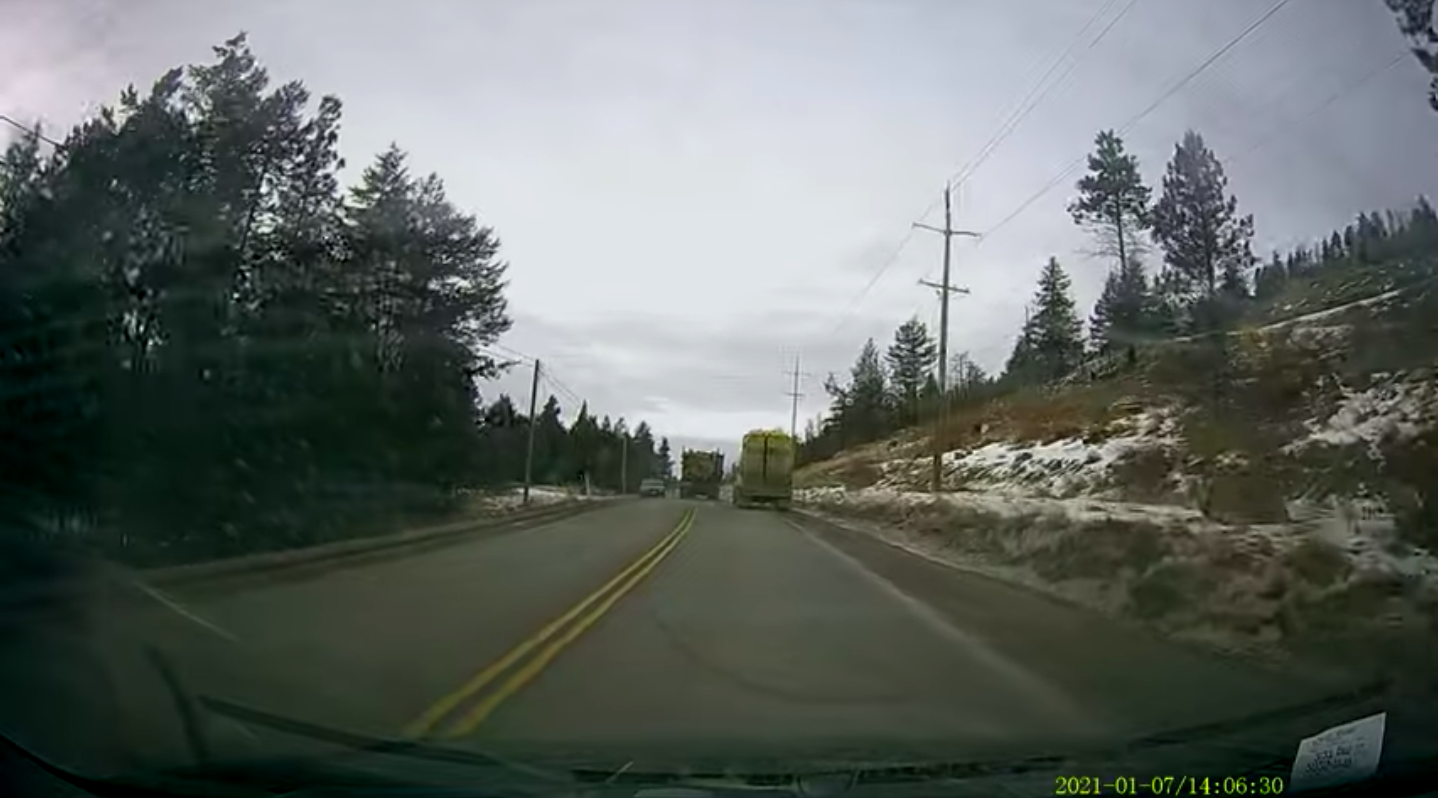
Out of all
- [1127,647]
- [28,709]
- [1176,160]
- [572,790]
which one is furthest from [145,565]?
[1176,160]

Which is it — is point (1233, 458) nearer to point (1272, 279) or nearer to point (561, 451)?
point (1272, 279)

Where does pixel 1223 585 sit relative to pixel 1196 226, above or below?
below

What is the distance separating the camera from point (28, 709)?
655 cm

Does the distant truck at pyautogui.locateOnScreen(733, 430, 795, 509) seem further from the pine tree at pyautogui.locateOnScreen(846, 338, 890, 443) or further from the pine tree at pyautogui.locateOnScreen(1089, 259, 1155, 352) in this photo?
the pine tree at pyautogui.locateOnScreen(846, 338, 890, 443)

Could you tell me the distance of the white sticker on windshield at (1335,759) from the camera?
5035 millimetres

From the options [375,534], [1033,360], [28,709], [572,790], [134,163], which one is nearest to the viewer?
[572,790]

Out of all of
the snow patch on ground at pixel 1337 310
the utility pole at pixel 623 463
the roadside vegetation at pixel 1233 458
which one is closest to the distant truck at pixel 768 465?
the roadside vegetation at pixel 1233 458

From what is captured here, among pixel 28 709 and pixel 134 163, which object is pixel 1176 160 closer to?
pixel 134 163

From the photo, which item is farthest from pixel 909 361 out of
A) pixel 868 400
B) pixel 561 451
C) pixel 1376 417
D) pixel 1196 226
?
pixel 1376 417

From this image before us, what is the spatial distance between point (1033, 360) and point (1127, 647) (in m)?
88.4

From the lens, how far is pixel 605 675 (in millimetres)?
9414

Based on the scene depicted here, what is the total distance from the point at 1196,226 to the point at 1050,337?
4748cm

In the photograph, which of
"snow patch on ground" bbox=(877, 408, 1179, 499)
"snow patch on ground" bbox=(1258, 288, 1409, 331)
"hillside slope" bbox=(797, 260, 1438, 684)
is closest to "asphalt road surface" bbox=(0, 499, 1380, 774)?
"hillside slope" bbox=(797, 260, 1438, 684)

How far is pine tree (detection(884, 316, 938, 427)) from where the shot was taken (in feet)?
402
